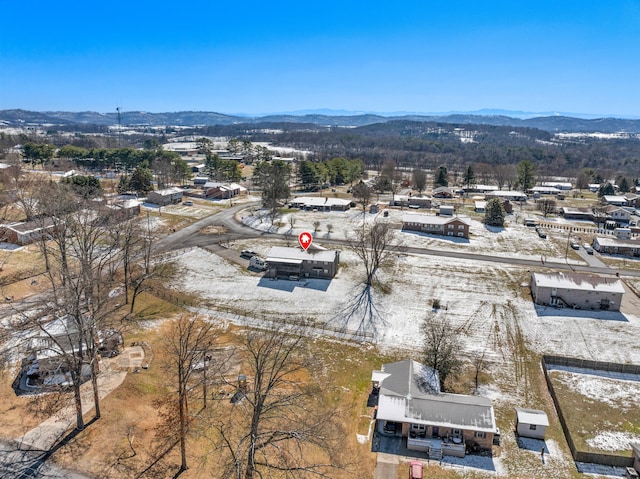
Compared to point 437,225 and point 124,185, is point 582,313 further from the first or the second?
point 124,185

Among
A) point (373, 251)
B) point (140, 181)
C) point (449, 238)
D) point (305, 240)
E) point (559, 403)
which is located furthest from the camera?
point (140, 181)

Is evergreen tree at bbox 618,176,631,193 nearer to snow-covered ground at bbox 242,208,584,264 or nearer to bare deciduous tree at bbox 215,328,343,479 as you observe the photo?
snow-covered ground at bbox 242,208,584,264

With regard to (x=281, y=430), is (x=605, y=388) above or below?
below

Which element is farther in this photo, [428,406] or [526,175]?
[526,175]

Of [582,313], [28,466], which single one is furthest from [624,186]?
[28,466]

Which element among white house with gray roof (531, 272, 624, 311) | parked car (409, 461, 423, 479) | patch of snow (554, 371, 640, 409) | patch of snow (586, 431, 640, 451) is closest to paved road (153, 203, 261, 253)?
white house with gray roof (531, 272, 624, 311)

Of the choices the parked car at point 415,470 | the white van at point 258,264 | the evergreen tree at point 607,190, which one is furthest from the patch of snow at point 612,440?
the evergreen tree at point 607,190

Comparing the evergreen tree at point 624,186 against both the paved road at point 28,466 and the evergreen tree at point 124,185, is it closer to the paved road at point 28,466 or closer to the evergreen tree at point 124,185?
the evergreen tree at point 124,185
